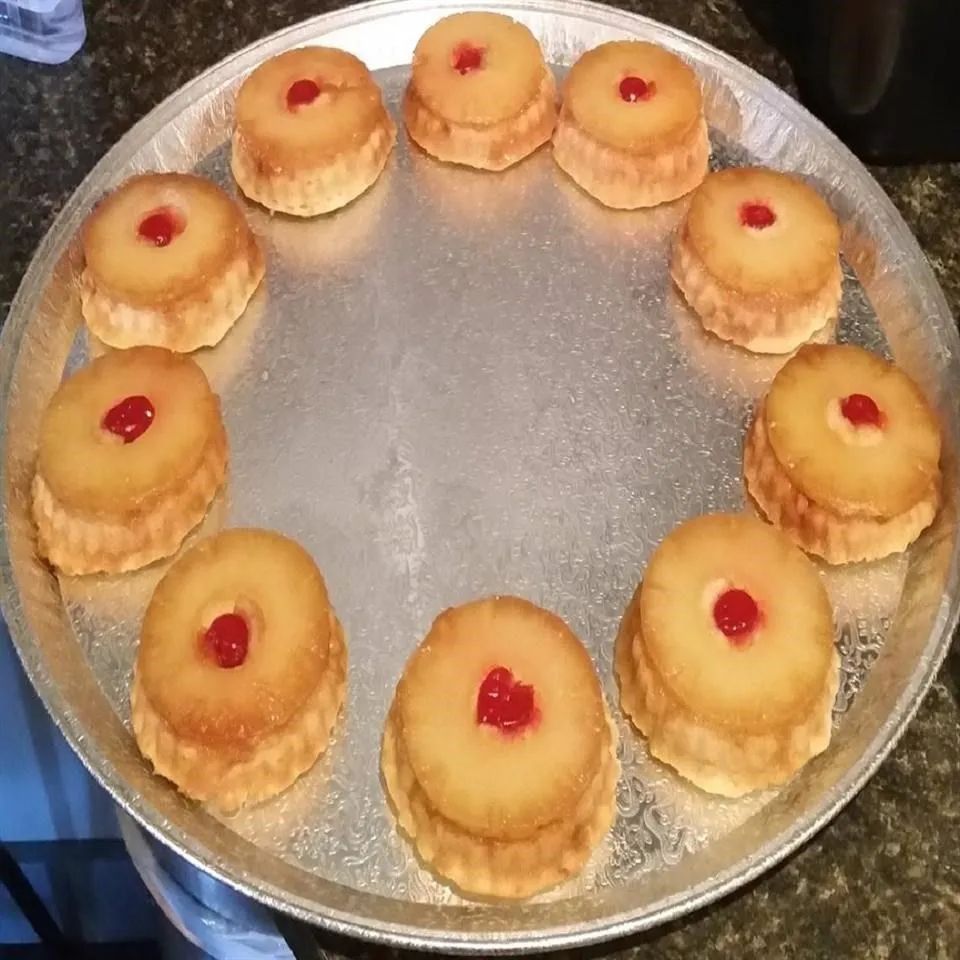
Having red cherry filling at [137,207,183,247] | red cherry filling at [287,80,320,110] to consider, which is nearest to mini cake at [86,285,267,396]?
red cherry filling at [137,207,183,247]

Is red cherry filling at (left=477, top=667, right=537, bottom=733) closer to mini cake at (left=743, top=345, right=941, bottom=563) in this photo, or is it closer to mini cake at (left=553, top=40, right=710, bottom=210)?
mini cake at (left=743, top=345, right=941, bottom=563)

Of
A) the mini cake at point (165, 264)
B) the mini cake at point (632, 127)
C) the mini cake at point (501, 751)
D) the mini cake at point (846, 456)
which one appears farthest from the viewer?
the mini cake at point (632, 127)

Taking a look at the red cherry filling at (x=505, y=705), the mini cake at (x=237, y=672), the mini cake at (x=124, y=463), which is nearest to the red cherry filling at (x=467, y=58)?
the mini cake at (x=124, y=463)

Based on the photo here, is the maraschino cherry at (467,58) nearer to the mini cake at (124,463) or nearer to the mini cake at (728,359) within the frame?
the mini cake at (728,359)

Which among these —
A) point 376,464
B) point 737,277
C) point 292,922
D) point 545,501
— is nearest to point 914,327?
point 737,277

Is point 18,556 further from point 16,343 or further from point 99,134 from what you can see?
point 99,134

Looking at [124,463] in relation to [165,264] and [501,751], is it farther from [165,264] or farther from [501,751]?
[501,751]

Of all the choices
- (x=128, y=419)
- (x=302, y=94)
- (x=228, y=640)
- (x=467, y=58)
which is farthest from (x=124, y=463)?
(x=467, y=58)
